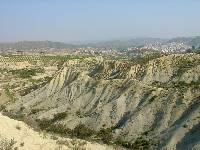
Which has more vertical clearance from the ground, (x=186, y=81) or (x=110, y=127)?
(x=186, y=81)

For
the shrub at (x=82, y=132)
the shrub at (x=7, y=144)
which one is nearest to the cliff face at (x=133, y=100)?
the shrub at (x=82, y=132)

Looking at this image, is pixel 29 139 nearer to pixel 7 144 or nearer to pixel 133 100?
pixel 7 144

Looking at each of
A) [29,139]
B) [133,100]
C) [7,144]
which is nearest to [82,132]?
[133,100]

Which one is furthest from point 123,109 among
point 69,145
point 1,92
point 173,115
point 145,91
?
point 1,92

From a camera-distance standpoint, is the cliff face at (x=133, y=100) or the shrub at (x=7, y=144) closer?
the shrub at (x=7, y=144)

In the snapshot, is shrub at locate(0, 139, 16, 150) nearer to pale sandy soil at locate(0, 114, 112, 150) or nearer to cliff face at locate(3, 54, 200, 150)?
pale sandy soil at locate(0, 114, 112, 150)

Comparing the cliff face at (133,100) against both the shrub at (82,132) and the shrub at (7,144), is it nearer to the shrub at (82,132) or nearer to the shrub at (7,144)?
the shrub at (82,132)

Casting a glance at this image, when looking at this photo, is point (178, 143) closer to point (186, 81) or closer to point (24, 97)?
point (186, 81)

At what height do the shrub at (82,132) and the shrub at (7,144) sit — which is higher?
the shrub at (7,144)
